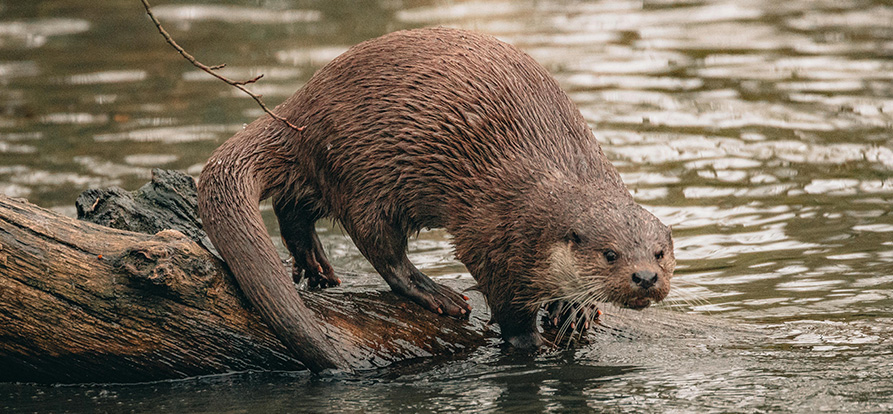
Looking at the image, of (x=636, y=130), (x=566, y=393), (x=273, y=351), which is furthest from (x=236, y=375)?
(x=636, y=130)

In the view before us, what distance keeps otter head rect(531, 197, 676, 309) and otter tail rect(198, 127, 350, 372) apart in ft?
2.49

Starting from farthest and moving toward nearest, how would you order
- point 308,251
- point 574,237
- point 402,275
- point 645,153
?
point 645,153 < point 308,251 < point 402,275 < point 574,237

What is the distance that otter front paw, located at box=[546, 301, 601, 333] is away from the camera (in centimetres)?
399

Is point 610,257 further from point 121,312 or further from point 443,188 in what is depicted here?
point 121,312

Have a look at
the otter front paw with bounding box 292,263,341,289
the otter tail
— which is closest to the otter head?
the otter tail

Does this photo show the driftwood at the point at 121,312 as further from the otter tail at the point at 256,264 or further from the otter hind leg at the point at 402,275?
the otter hind leg at the point at 402,275

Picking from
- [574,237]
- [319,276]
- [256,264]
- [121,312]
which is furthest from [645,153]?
[121,312]

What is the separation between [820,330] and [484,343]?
3.94ft

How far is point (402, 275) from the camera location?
4105 millimetres

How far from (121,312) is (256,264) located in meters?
0.44

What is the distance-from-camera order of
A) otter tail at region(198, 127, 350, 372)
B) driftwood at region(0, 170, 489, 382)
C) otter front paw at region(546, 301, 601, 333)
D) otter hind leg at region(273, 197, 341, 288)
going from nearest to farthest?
driftwood at region(0, 170, 489, 382) → otter tail at region(198, 127, 350, 372) → otter front paw at region(546, 301, 601, 333) → otter hind leg at region(273, 197, 341, 288)

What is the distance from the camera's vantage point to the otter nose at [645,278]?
3.48 metres

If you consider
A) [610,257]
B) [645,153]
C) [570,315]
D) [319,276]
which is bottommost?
[570,315]

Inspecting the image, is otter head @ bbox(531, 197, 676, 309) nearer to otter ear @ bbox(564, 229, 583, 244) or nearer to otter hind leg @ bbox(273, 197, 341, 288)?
otter ear @ bbox(564, 229, 583, 244)
